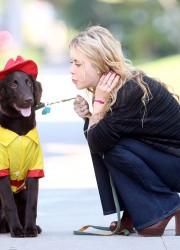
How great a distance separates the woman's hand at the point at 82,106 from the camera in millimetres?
6418

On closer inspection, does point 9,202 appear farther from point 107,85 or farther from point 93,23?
point 93,23

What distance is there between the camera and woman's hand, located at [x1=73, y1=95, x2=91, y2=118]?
6.42 meters

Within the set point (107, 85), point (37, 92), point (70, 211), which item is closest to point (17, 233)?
point (37, 92)

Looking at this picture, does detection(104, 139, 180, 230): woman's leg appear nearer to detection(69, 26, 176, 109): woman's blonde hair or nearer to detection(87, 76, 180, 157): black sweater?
→ detection(87, 76, 180, 157): black sweater

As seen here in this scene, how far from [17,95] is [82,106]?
1.39 feet

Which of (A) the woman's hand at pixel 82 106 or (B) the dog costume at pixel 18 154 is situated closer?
(B) the dog costume at pixel 18 154

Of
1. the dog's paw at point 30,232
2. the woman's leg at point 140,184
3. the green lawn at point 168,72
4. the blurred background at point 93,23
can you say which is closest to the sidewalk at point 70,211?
the dog's paw at point 30,232

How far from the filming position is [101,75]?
6301 mm

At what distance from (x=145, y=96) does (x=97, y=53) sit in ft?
1.38

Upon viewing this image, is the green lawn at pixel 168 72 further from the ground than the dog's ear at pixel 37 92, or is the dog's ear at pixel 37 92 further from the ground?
the dog's ear at pixel 37 92

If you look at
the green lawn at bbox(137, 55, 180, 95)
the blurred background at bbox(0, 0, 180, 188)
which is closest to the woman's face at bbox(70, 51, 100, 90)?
the green lawn at bbox(137, 55, 180, 95)

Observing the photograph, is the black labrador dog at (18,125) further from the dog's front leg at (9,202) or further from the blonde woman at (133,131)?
the blonde woman at (133,131)

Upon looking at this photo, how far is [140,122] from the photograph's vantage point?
6.17 meters

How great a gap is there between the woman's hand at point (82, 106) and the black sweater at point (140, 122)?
241 mm
